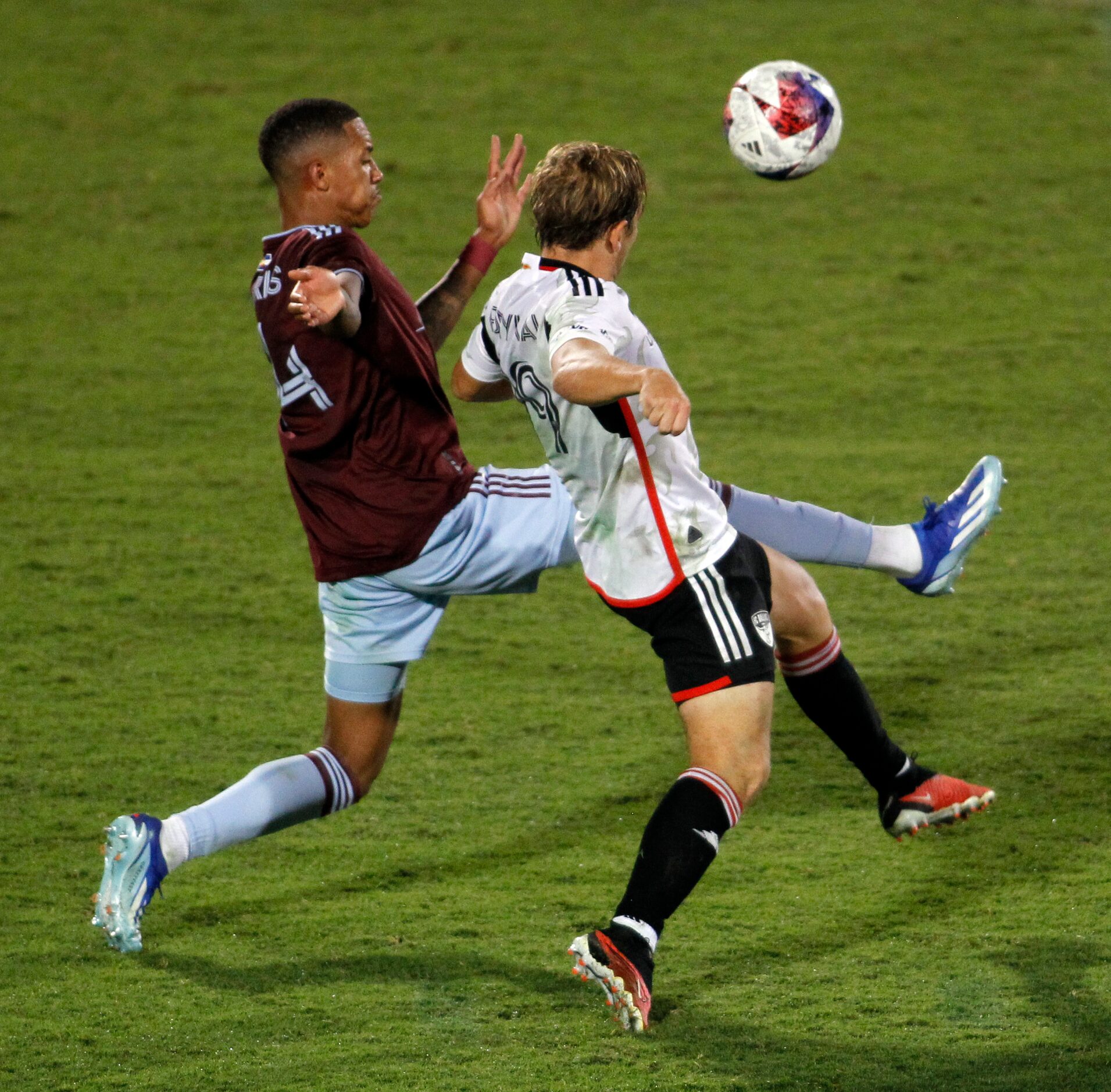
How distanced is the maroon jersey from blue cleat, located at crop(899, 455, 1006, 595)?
0.95 metres

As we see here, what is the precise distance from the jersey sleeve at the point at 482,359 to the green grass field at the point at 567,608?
1060mm

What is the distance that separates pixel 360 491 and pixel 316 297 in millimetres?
442

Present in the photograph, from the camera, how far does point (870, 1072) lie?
105 inches

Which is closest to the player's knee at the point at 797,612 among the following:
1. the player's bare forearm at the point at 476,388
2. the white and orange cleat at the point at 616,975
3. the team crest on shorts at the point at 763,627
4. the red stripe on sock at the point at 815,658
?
→ the red stripe on sock at the point at 815,658

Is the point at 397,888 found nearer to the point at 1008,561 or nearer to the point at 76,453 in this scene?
the point at 1008,561

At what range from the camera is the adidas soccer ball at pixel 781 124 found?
4062 mm

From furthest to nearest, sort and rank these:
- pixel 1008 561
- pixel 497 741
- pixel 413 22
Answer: pixel 413 22 < pixel 1008 561 < pixel 497 741

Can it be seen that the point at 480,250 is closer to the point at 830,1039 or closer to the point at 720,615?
the point at 720,615

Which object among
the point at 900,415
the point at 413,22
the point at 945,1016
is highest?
the point at 413,22

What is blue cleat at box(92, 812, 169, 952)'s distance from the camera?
111 inches

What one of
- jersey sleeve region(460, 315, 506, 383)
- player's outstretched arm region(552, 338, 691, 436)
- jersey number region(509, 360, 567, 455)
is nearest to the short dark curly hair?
jersey sleeve region(460, 315, 506, 383)

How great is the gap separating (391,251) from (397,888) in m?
4.98

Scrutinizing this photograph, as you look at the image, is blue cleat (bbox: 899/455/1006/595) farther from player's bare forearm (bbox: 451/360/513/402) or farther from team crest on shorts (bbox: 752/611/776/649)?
player's bare forearm (bbox: 451/360/513/402)

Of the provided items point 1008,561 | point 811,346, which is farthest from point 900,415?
point 1008,561
